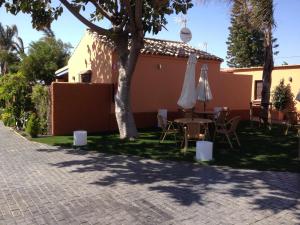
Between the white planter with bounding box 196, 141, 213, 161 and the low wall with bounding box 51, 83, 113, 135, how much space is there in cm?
604

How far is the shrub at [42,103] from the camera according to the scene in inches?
535

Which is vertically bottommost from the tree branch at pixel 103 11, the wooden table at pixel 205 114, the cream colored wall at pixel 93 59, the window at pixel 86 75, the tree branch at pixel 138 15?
the wooden table at pixel 205 114

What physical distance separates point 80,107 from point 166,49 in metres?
5.22

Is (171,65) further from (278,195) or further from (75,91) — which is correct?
(278,195)

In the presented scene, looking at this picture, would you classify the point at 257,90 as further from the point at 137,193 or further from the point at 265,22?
the point at 137,193

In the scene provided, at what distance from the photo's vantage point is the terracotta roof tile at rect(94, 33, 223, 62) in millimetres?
15336

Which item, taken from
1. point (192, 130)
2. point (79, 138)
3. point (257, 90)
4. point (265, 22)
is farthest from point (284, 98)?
point (79, 138)

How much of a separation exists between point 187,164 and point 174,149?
1.76 metres

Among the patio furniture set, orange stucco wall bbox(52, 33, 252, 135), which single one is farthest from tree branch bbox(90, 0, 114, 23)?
the patio furniture set

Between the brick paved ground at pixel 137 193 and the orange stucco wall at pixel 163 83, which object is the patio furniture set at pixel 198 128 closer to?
the brick paved ground at pixel 137 193

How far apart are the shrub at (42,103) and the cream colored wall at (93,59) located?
2.57m

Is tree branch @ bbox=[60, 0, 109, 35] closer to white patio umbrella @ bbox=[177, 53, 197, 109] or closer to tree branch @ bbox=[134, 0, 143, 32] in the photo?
tree branch @ bbox=[134, 0, 143, 32]

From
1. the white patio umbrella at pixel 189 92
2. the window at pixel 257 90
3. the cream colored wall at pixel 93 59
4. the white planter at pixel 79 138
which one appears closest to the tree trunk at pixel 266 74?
the white patio umbrella at pixel 189 92

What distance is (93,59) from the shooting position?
52.7 feet
